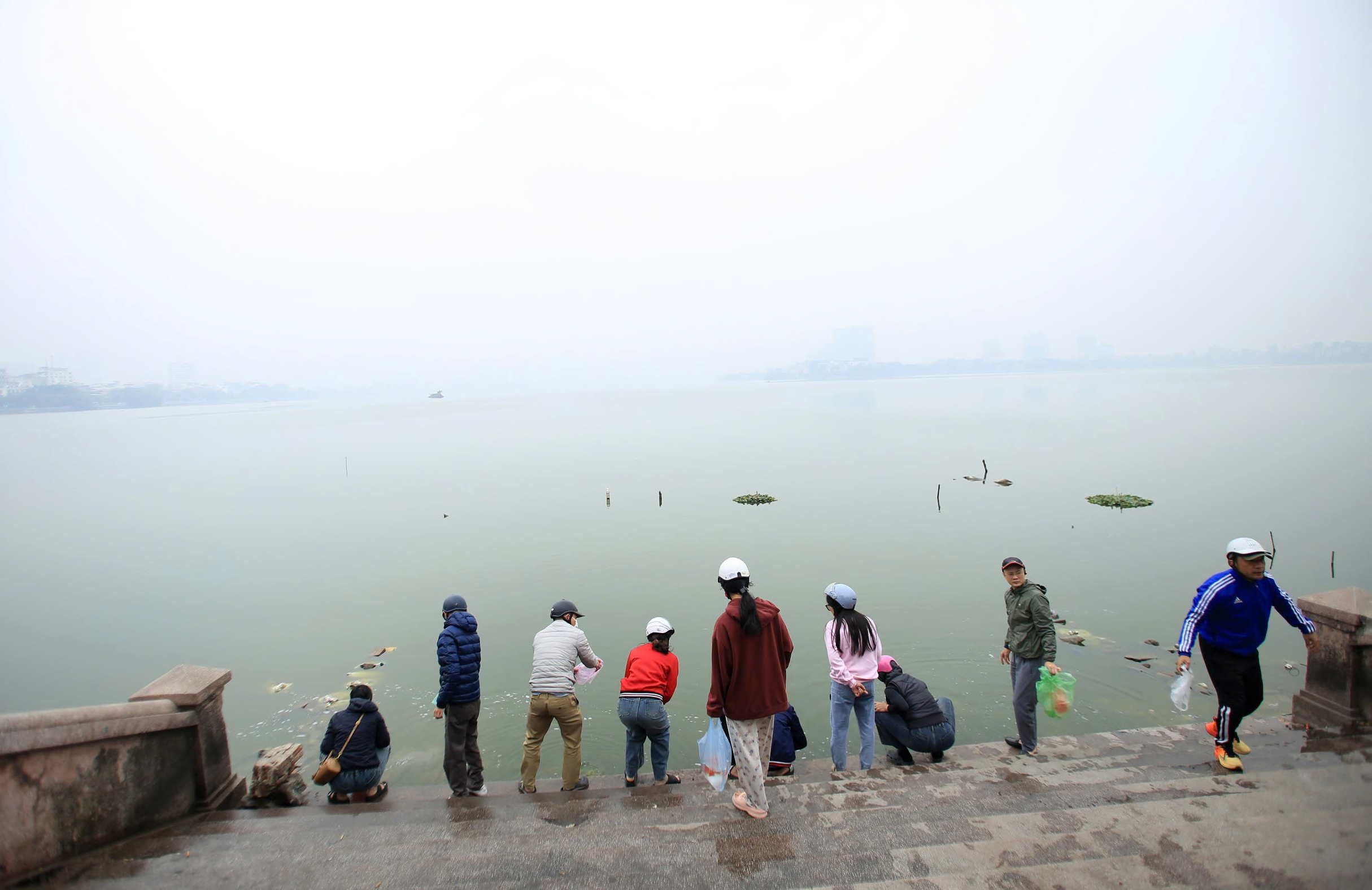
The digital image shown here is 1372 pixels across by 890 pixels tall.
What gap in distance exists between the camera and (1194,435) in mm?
52062

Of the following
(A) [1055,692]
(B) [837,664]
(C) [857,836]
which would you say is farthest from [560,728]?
(A) [1055,692]

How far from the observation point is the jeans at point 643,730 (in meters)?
5.95

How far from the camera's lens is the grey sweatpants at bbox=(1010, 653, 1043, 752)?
20.6 feet

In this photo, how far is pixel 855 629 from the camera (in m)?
6.03

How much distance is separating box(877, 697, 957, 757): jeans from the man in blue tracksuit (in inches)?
78.5

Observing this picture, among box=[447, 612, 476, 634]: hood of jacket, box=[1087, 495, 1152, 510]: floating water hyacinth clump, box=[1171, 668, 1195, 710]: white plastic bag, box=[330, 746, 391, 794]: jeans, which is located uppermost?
box=[447, 612, 476, 634]: hood of jacket

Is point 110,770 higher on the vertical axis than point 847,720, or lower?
higher

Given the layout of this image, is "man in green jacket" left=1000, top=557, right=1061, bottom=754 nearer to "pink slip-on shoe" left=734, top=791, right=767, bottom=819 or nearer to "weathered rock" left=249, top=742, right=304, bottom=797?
"pink slip-on shoe" left=734, top=791, right=767, bottom=819

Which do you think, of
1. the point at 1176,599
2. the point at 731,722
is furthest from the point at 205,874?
the point at 1176,599

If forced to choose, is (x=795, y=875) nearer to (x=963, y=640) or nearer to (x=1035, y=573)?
(x=963, y=640)

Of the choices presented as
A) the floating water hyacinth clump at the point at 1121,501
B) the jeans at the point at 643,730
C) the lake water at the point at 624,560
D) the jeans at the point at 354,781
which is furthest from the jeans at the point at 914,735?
the floating water hyacinth clump at the point at 1121,501

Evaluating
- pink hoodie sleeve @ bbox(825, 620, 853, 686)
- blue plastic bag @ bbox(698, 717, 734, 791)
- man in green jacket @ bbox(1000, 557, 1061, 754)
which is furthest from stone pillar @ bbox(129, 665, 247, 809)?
man in green jacket @ bbox(1000, 557, 1061, 754)

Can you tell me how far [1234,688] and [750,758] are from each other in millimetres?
4010

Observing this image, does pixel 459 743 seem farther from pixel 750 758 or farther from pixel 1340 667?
pixel 1340 667
